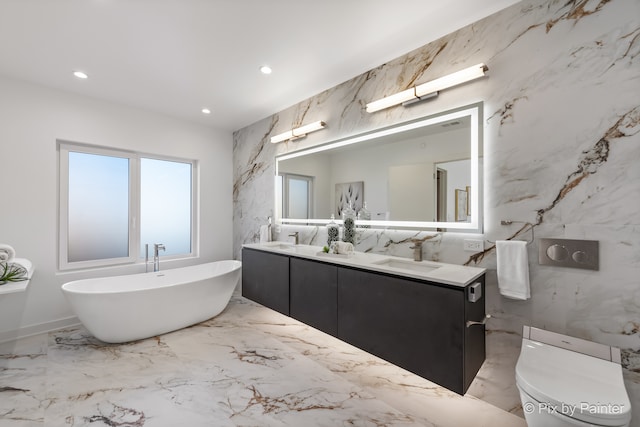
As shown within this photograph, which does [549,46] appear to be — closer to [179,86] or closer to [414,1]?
[414,1]

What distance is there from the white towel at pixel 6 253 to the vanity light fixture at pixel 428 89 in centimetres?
340

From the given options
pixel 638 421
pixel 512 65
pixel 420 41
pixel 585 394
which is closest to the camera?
pixel 585 394

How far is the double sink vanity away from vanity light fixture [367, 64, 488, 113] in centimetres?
131

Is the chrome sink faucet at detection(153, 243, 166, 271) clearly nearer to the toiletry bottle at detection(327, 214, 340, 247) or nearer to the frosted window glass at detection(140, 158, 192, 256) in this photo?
the frosted window glass at detection(140, 158, 192, 256)

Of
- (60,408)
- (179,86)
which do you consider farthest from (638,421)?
(179,86)

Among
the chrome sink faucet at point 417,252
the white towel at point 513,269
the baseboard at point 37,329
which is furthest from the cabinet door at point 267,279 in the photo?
the baseboard at point 37,329

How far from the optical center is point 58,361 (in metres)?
2.31

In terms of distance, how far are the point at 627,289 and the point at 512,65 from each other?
4.73 feet

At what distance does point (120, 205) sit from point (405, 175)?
3.58 meters

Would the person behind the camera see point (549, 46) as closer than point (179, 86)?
Yes

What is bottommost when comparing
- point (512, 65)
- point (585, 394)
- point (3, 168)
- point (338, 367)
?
point (338, 367)

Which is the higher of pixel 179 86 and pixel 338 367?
pixel 179 86

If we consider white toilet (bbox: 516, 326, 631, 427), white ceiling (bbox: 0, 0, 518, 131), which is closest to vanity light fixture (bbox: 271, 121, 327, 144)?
white ceiling (bbox: 0, 0, 518, 131)

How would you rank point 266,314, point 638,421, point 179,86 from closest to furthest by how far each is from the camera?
point 638,421 < point 179,86 < point 266,314
